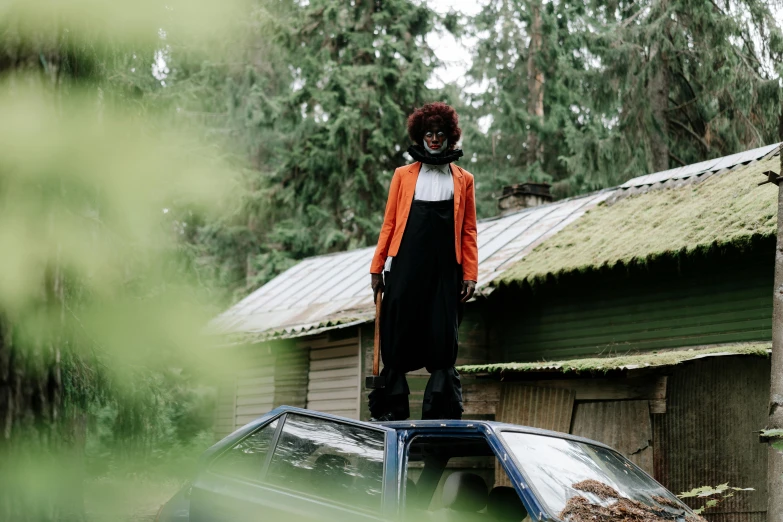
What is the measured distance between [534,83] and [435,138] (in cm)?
2659

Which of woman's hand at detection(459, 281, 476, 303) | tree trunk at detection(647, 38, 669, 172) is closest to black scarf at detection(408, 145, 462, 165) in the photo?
woman's hand at detection(459, 281, 476, 303)

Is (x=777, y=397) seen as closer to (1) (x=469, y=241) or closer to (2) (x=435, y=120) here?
(1) (x=469, y=241)

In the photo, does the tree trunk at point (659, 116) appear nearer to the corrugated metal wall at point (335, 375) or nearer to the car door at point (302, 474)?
the corrugated metal wall at point (335, 375)

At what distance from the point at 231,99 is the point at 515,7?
34.4 feet

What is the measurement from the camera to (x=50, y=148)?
10.3ft

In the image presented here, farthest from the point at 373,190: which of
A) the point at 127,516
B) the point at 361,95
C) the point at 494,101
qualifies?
the point at 127,516

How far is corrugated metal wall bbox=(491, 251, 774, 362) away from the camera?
37.5 feet

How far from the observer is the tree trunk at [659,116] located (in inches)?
915

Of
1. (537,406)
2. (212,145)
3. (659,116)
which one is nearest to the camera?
(212,145)

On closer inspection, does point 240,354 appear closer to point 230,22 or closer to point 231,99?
point 230,22

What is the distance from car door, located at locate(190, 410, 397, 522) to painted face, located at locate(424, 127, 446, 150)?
76.2 inches

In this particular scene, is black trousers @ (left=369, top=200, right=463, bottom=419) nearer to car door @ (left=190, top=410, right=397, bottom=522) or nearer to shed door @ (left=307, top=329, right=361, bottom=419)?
car door @ (left=190, top=410, right=397, bottom=522)

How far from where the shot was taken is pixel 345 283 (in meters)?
17.2

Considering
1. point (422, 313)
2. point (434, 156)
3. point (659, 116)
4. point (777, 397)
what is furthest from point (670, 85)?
point (422, 313)
